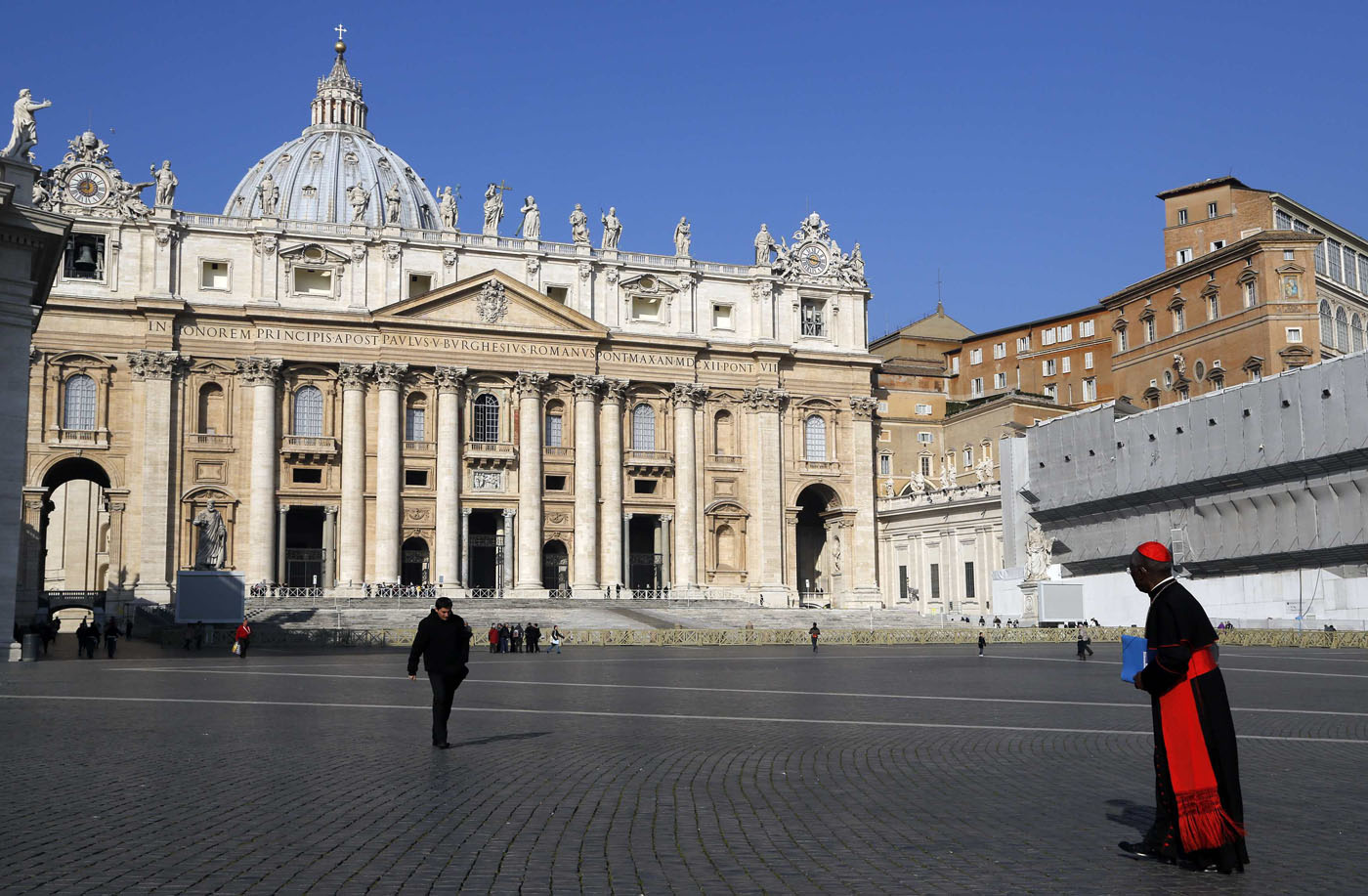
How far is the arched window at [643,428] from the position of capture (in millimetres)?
66000

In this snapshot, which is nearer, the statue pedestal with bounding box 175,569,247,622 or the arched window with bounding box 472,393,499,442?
the statue pedestal with bounding box 175,569,247,622

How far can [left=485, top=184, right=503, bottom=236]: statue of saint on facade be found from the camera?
64.5 metres

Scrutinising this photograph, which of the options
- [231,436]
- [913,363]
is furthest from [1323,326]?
[231,436]

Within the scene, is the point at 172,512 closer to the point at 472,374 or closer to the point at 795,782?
the point at 472,374

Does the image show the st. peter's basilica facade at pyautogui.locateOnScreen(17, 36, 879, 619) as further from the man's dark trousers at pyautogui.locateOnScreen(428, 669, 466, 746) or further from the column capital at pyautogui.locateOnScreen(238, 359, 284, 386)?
the man's dark trousers at pyautogui.locateOnScreen(428, 669, 466, 746)

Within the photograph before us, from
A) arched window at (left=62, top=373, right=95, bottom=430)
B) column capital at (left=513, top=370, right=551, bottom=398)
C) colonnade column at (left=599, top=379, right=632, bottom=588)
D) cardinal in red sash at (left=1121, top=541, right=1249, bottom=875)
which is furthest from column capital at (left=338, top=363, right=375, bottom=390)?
cardinal in red sash at (left=1121, top=541, right=1249, bottom=875)

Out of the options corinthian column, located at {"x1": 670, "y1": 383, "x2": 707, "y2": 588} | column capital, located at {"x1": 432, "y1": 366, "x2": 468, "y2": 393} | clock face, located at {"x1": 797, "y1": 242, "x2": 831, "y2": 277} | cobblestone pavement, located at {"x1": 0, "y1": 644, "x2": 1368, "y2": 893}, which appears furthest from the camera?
clock face, located at {"x1": 797, "y1": 242, "x2": 831, "y2": 277}

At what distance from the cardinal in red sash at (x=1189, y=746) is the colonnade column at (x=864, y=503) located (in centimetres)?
6078

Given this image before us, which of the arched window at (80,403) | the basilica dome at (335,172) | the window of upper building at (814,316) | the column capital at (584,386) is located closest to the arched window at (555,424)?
the column capital at (584,386)

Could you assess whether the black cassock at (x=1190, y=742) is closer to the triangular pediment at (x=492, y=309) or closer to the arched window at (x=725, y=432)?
the triangular pediment at (x=492, y=309)

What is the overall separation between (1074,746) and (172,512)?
2022 inches

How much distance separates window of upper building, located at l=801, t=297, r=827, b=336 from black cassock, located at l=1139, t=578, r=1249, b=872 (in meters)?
63.1

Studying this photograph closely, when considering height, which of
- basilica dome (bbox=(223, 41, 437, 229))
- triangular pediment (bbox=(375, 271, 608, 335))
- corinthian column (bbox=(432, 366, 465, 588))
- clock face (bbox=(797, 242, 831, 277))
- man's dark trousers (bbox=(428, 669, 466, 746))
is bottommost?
man's dark trousers (bbox=(428, 669, 466, 746))

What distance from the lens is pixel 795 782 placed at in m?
10.4
